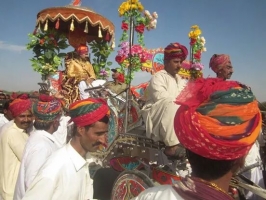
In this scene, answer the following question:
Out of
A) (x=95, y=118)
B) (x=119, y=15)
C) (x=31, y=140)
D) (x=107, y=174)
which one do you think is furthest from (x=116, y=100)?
(x=95, y=118)

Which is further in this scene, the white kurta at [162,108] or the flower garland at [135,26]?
the flower garland at [135,26]

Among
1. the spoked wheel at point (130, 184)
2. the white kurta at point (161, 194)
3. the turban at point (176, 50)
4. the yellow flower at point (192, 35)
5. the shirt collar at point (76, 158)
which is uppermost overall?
the yellow flower at point (192, 35)

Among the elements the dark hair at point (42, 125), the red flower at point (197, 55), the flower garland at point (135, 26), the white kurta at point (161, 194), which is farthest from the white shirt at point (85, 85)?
the white kurta at point (161, 194)

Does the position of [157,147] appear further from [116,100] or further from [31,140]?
[116,100]

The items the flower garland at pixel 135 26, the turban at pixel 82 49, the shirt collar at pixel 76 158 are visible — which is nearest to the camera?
the shirt collar at pixel 76 158

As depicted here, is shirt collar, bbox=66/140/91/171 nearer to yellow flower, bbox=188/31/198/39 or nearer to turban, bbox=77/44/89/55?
turban, bbox=77/44/89/55

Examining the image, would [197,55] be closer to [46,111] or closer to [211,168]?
[46,111]

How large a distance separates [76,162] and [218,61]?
8.73 feet

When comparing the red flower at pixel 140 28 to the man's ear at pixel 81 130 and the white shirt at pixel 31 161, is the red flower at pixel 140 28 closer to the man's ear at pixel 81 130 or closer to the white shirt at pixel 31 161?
the white shirt at pixel 31 161

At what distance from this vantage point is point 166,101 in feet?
13.2

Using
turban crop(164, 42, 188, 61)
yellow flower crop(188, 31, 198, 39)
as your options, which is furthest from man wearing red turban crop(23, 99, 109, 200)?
yellow flower crop(188, 31, 198, 39)

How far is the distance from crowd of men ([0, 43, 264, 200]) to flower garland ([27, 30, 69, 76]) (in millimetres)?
4812

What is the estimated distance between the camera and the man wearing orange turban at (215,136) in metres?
1.22

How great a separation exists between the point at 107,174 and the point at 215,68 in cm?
340
